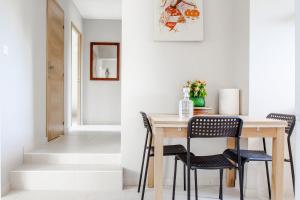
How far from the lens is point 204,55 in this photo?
3.55 metres

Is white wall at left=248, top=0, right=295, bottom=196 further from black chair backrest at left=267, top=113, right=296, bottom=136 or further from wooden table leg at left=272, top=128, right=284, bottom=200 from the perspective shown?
wooden table leg at left=272, top=128, right=284, bottom=200

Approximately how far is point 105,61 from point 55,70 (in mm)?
2625

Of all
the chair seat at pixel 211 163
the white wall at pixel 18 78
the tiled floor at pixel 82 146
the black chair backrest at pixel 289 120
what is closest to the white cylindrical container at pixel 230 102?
the black chair backrest at pixel 289 120

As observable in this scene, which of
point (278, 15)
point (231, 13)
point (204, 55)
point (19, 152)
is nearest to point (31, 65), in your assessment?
point (19, 152)

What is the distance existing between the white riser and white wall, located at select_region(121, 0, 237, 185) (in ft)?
0.80

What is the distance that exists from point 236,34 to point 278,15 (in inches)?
18.4

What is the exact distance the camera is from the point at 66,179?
10.9ft

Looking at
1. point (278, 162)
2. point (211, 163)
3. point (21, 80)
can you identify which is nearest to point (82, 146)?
point (21, 80)

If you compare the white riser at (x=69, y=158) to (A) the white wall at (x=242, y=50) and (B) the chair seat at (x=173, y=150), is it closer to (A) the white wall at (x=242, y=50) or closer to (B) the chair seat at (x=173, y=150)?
(B) the chair seat at (x=173, y=150)

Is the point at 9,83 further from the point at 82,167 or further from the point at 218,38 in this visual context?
the point at 218,38

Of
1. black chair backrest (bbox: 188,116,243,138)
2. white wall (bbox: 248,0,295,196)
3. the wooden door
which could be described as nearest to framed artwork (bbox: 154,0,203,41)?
white wall (bbox: 248,0,295,196)

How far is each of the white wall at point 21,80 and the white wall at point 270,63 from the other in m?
2.40

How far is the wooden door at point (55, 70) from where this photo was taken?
4688mm

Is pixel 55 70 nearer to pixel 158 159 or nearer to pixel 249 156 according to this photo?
pixel 158 159
